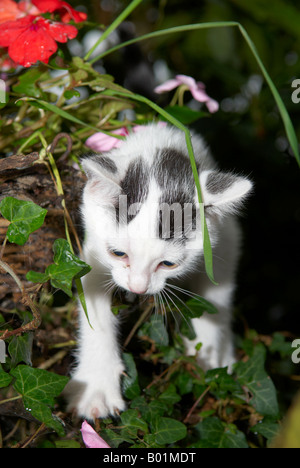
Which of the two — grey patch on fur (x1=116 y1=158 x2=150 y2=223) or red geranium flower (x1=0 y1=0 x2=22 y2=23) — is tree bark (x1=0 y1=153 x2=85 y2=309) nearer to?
grey patch on fur (x1=116 y1=158 x2=150 y2=223)

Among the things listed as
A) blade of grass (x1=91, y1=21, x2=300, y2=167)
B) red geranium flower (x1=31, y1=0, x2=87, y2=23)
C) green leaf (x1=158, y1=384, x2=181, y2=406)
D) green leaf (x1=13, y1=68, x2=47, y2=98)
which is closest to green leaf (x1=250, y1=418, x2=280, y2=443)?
green leaf (x1=158, y1=384, x2=181, y2=406)

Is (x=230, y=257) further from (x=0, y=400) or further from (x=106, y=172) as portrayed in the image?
(x=0, y=400)

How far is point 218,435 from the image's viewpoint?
2.77 feet

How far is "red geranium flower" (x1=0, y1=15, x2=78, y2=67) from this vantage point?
816mm

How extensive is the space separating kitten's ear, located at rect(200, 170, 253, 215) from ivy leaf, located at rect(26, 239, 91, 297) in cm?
29

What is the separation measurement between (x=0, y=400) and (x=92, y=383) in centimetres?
24

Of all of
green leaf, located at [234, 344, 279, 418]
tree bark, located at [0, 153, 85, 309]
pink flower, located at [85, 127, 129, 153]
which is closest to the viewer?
tree bark, located at [0, 153, 85, 309]

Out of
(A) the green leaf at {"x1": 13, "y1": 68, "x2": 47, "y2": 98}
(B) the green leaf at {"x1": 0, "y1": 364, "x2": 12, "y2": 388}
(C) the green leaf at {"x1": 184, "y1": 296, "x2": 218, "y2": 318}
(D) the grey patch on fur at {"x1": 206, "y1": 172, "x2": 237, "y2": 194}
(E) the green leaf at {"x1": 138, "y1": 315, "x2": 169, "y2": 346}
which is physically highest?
(A) the green leaf at {"x1": 13, "y1": 68, "x2": 47, "y2": 98}

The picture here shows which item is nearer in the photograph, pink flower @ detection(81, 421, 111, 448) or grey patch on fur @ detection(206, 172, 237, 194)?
pink flower @ detection(81, 421, 111, 448)

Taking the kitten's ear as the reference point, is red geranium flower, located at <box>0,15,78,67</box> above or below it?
above

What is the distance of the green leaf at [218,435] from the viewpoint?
2.72ft

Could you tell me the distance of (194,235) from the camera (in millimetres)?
921

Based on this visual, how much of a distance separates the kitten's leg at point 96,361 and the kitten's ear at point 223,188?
0.98 ft

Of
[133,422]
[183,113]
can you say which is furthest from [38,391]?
[183,113]
